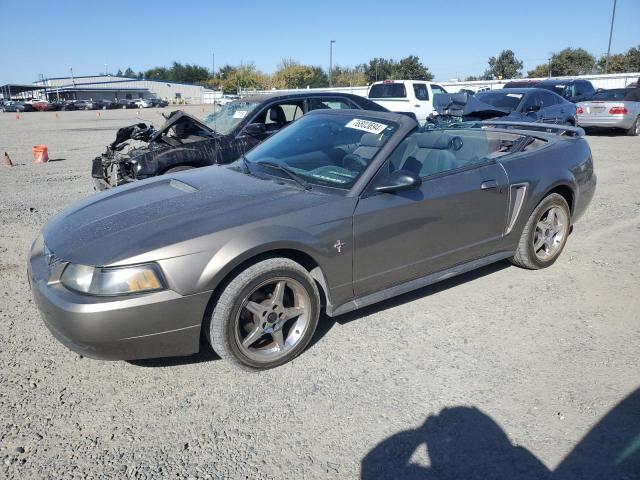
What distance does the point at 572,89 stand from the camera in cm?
1716

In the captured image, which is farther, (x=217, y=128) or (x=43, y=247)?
(x=217, y=128)

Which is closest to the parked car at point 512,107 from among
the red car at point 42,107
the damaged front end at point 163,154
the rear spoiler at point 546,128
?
the rear spoiler at point 546,128

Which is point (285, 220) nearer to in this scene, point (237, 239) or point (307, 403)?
point (237, 239)

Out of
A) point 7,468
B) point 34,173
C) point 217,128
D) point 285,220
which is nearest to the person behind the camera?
point 7,468

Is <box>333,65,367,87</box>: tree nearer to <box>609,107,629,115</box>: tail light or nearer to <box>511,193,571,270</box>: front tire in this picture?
<box>609,107,629,115</box>: tail light

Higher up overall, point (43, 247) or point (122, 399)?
point (43, 247)

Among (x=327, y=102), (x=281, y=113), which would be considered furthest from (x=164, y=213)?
(x=327, y=102)

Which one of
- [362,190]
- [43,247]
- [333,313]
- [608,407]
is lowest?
[608,407]

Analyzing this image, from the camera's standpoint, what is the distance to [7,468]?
2.31 metres

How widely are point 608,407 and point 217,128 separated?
6.26 m

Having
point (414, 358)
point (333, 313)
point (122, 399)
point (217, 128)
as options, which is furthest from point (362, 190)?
point (217, 128)

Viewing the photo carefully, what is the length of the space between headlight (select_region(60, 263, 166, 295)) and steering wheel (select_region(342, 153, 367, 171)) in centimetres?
157

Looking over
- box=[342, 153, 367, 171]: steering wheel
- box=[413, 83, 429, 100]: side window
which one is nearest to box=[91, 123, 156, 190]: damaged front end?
box=[342, 153, 367, 171]: steering wheel

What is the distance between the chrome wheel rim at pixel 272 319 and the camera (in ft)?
9.89
